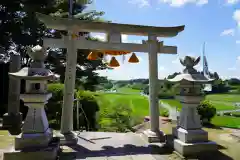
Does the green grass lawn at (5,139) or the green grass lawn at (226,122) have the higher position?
the green grass lawn at (5,139)

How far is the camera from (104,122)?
37.6ft

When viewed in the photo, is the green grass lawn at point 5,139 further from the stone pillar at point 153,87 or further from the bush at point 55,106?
the stone pillar at point 153,87

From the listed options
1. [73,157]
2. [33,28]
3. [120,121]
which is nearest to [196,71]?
[73,157]

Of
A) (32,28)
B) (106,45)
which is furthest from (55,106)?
(32,28)

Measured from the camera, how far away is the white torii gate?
6227 millimetres

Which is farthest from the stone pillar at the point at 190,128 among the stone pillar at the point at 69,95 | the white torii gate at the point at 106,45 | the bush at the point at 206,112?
the bush at the point at 206,112

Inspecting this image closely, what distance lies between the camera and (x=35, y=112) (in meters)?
5.23

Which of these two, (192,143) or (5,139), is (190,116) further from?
(5,139)

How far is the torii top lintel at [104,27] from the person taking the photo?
6.18 metres

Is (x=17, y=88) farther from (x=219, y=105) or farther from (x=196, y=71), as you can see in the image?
(x=219, y=105)

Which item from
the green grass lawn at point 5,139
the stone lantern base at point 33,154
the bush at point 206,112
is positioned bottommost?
the green grass lawn at point 5,139

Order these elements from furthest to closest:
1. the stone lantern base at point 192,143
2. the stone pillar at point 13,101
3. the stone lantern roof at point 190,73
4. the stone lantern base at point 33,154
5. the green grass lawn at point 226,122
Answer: the green grass lawn at point 226,122 < the stone pillar at point 13,101 < the stone lantern roof at point 190,73 < the stone lantern base at point 192,143 < the stone lantern base at point 33,154

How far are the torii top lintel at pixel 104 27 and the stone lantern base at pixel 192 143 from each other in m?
3.24

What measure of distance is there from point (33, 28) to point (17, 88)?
22.2 ft
